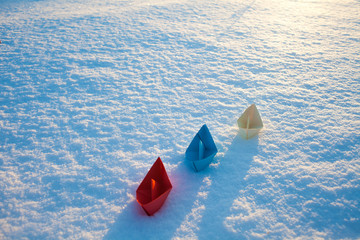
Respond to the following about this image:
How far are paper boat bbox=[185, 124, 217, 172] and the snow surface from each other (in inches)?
4.2

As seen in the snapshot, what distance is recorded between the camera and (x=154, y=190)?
1353mm

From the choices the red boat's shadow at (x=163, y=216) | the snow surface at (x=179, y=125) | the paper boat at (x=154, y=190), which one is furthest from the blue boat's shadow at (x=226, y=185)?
the paper boat at (x=154, y=190)

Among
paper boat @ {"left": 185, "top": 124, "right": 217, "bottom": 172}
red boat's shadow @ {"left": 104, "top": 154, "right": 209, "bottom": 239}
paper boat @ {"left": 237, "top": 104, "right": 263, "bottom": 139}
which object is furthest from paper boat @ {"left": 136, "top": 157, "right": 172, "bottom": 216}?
paper boat @ {"left": 237, "top": 104, "right": 263, "bottom": 139}

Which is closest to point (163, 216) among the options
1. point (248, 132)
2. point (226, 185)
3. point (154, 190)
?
point (154, 190)

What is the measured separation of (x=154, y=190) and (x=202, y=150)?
0.45 metres

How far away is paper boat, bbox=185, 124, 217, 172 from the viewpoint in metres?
1.59

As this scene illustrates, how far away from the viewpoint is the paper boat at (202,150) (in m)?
1.59

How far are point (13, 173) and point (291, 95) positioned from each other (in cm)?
260

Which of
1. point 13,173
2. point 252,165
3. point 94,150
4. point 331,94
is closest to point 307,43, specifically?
point 331,94

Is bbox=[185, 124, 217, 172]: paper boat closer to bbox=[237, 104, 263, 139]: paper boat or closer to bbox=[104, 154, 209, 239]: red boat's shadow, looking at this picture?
bbox=[104, 154, 209, 239]: red boat's shadow

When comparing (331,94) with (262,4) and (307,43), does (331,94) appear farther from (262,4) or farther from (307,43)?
(262,4)

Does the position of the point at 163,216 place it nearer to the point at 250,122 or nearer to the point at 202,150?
the point at 202,150

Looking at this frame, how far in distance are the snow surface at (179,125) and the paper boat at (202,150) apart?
105mm

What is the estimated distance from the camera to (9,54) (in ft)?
9.95
